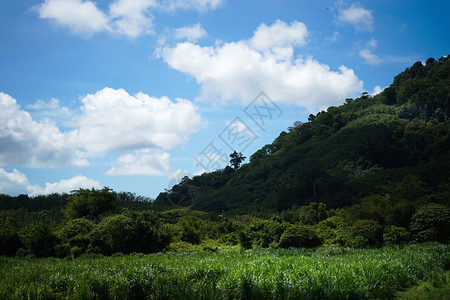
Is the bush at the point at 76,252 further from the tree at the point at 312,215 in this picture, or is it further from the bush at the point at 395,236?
the tree at the point at 312,215

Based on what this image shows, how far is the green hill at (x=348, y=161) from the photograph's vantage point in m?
44.2

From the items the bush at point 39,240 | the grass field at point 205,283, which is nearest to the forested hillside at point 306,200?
the bush at point 39,240

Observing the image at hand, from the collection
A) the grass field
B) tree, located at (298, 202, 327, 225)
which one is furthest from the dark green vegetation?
tree, located at (298, 202, 327, 225)

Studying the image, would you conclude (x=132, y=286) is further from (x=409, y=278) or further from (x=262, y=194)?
(x=262, y=194)

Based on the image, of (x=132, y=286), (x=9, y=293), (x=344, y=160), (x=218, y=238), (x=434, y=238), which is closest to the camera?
(x=9, y=293)

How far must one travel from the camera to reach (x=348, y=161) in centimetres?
5503

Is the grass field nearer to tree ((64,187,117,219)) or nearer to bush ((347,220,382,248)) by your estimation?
bush ((347,220,382,248))

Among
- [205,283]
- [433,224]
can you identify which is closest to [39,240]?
[205,283]

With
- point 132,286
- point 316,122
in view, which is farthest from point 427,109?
point 132,286

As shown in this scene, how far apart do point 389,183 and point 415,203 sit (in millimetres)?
15575

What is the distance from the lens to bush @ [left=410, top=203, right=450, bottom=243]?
883 inches

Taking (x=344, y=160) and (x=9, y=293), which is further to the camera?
(x=344, y=160)

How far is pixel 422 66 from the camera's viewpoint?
90.2 metres

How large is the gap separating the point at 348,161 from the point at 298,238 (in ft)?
112
